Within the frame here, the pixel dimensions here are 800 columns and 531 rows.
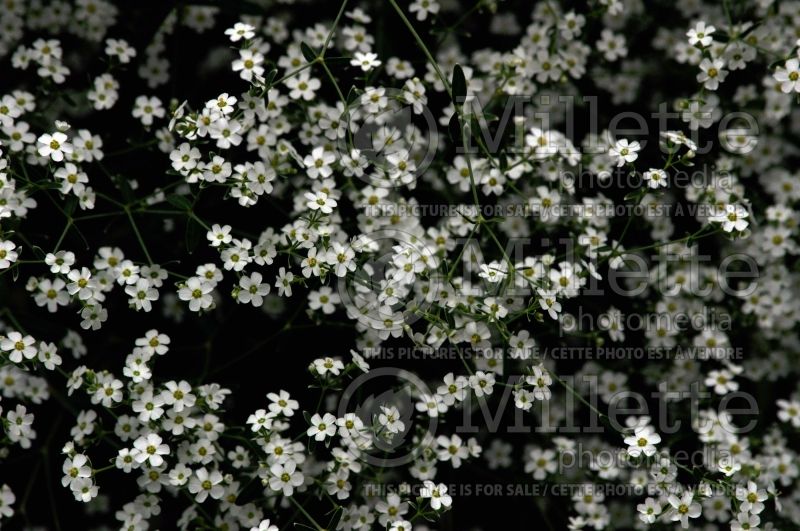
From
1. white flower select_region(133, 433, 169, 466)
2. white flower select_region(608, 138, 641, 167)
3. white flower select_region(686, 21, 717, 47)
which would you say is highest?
white flower select_region(686, 21, 717, 47)

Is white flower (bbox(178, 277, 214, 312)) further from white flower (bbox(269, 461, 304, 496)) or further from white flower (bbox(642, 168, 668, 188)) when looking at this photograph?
white flower (bbox(642, 168, 668, 188))

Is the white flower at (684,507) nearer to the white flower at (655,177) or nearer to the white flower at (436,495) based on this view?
the white flower at (436,495)

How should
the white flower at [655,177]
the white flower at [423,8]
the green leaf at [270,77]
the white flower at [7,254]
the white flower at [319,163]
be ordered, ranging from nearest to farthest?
the white flower at [7,254] < the green leaf at [270,77] < the white flower at [655,177] < the white flower at [319,163] < the white flower at [423,8]

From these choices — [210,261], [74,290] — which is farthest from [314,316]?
[74,290]

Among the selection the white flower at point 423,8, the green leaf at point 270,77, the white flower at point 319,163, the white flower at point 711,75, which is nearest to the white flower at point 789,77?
the white flower at point 711,75

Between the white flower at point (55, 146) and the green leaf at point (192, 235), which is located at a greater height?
the white flower at point (55, 146)

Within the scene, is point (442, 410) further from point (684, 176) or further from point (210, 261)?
point (684, 176)

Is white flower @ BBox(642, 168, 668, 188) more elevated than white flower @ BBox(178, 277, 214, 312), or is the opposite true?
white flower @ BBox(642, 168, 668, 188)

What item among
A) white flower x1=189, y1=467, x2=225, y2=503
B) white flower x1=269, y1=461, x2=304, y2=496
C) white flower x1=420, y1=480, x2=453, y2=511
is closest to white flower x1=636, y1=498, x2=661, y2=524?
white flower x1=420, y1=480, x2=453, y2=511

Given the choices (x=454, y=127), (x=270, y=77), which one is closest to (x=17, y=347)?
(x=270, y=77)
